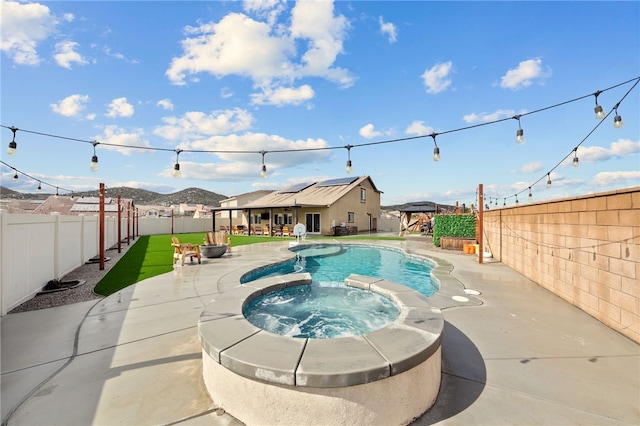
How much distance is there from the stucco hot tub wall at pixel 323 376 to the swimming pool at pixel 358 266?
3.96 meters

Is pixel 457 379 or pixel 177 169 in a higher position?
pixel 177 169

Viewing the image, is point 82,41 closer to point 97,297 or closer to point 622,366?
point 97,297

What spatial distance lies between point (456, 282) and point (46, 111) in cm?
1300

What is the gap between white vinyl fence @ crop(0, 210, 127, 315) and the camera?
15.9 ft

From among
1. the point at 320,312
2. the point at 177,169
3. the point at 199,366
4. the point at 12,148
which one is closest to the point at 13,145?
the point at 12,148

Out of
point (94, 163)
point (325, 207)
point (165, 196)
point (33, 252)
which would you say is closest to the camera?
point (33, 252)

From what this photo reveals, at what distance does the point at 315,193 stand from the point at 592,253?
22920 mm

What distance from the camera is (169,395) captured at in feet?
8.48

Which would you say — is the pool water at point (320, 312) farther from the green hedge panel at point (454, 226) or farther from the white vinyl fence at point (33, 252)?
the green hedge panel at point (454, 226)

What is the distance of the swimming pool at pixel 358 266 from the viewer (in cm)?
866

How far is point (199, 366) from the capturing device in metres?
3.11

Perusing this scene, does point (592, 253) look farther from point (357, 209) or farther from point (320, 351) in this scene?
point (357, 209)

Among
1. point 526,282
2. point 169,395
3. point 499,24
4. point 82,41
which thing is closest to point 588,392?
point 169,395

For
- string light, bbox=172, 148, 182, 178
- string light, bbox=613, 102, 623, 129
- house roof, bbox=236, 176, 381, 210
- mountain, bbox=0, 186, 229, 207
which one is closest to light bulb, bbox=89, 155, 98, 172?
string light, bbox=172, 148, 182, 178
